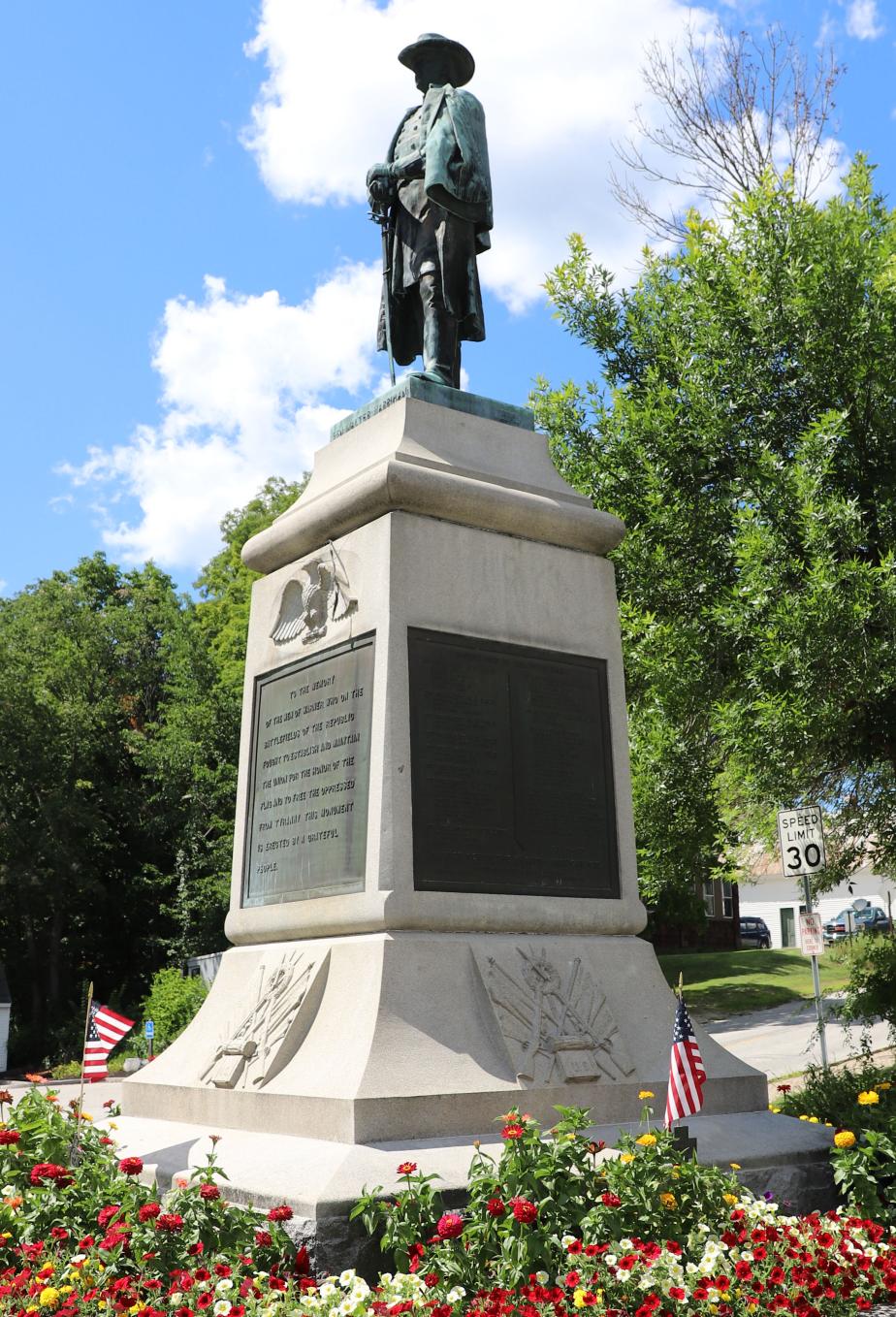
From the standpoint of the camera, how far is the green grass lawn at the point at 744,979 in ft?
96.7

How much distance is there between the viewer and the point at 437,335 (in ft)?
26.3

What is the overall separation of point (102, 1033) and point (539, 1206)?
289 centimetres

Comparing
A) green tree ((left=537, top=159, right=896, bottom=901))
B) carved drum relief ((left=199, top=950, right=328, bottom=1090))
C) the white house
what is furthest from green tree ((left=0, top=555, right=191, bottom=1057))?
the white house

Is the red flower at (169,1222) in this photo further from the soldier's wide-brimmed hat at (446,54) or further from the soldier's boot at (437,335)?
the soldier's wide-brimmed hat at (446,54)

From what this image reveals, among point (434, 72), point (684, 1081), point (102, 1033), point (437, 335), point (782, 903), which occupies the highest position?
point (782, 903)

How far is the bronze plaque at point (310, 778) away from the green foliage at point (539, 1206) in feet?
6.05

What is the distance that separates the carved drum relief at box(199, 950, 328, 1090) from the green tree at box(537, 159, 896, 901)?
6863mm

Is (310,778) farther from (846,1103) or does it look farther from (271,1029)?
(846,1103)

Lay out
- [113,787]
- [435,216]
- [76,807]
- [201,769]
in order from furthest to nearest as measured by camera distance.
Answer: [113,787] → [76,807] → [201,769] → [435,216]

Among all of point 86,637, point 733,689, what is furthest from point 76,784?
point 733,689

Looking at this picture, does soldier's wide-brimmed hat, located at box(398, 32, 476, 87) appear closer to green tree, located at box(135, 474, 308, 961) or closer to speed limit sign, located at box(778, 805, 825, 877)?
speed limit sign, located at box(778, 805, 825, 877)

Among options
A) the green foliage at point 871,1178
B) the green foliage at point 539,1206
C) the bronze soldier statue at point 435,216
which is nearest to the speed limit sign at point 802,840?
the green foliage at point 871,1178

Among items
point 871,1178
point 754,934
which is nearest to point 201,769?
point 871,1178

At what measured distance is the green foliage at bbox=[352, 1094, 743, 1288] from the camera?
4496mm
